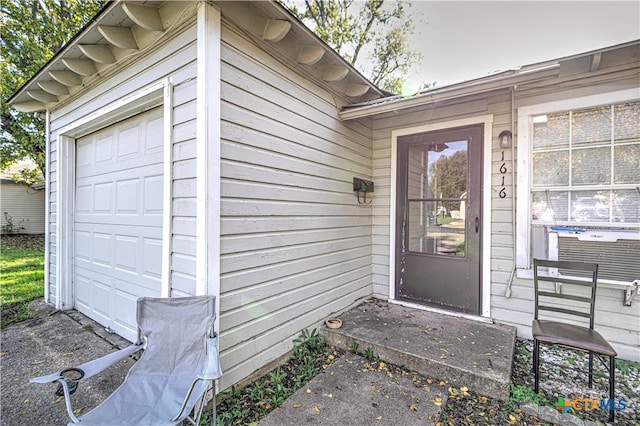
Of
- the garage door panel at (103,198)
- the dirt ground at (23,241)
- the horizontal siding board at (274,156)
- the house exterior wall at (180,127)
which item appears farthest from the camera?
the dirt ground at (23,241)

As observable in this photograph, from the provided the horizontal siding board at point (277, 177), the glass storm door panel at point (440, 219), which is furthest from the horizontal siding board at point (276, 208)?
the glass storm door panel at point (440, 219)

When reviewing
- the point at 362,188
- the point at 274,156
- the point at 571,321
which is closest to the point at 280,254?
the point at 274,156

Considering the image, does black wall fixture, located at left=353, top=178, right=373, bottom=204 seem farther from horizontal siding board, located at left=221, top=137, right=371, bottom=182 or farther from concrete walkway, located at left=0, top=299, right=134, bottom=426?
concrete walkway, located at left=0, top=299, right=134, bottom=426

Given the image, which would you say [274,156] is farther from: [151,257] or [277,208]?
[151,257]

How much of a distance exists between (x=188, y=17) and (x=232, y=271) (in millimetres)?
1859

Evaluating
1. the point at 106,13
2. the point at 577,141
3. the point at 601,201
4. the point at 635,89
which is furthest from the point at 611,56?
the point at 106,13

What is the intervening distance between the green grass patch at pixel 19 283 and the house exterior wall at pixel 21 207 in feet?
19.7

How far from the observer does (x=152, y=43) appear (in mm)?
2299

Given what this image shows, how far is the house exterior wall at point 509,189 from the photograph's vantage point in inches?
98.6

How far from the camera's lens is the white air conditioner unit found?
8.07 feet

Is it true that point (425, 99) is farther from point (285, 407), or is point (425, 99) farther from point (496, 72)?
point (285, 407)

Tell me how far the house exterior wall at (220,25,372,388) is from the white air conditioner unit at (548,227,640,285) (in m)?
2.09

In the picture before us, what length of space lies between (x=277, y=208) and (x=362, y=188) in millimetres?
1457

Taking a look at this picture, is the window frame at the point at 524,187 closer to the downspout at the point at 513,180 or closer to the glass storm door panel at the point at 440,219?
the downspout at the point at 513,180
